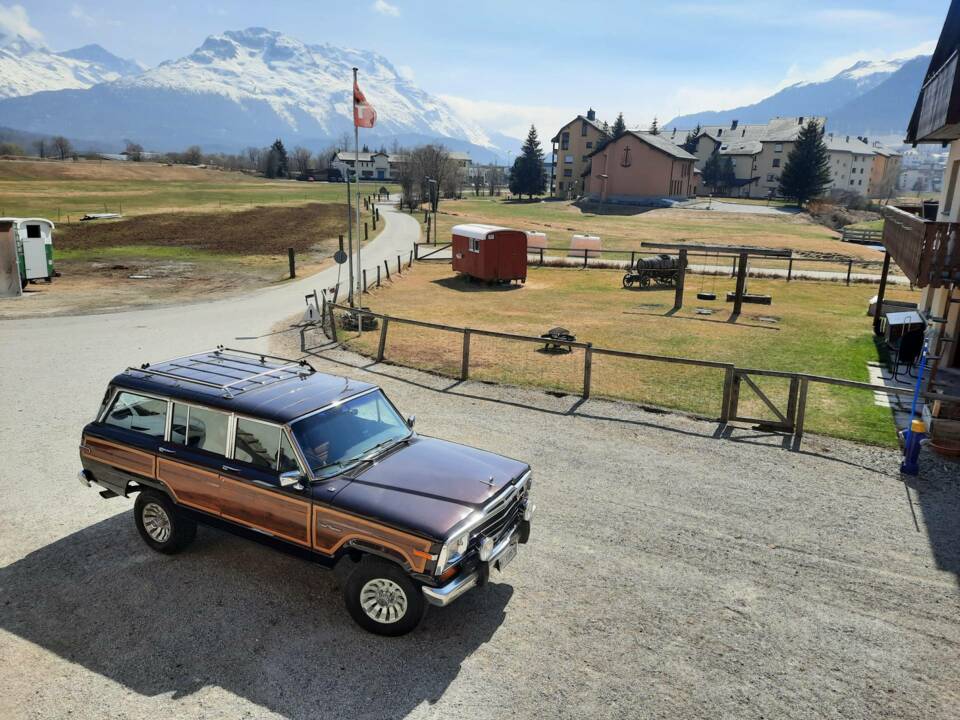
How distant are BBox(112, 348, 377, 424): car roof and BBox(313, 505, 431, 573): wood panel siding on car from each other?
1.16m

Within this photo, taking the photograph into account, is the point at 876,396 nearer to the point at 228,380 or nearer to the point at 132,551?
the point at 228,380

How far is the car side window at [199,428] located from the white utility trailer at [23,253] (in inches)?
875

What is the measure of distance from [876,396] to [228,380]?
45.6 feet

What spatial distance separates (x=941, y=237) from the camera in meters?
13.4

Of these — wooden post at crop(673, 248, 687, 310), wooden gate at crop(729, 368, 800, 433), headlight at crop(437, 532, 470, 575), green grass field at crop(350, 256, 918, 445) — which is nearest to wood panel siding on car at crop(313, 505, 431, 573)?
headlight at crop(437, 532, 470, 575)

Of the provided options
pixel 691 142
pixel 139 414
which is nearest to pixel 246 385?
pixel 139 414

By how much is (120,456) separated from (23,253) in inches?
953

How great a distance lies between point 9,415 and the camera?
12203 mm

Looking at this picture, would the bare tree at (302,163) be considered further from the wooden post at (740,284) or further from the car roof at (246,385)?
the car roof at (246,385)

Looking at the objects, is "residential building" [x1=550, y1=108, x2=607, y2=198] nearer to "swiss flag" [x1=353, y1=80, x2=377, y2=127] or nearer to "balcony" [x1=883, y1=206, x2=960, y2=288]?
"swiss flag" [x1=353, y1=80, x2=377, y2=127]

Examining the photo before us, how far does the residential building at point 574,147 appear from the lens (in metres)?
112

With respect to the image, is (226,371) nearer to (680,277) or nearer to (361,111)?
(361,111)

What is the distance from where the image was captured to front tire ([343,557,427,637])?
6086 mm

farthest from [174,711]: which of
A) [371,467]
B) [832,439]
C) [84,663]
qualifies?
[832,439]
